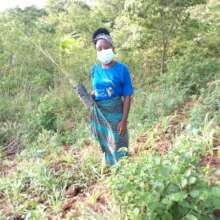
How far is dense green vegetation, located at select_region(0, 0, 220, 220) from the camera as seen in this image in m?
2.73

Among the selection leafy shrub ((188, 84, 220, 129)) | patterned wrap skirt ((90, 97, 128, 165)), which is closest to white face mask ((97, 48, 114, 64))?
patterned wrap skirt ((90, 97, 128, 165))

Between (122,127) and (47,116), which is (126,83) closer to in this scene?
(122,127)

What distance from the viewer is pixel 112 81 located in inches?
156

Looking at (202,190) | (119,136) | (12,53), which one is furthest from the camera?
(12,53)

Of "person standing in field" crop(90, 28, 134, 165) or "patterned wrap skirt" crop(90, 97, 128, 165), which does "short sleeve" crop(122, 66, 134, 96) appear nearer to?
"person standing in field" crop(90, 28, 134, 165)

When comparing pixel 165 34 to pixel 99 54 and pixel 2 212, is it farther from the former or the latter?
pixel 2 212

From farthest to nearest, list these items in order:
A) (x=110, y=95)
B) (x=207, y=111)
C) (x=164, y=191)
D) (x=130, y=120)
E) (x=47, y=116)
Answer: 1. (x=47, y=116)
2. (x=130, y=120)
3. (x=207, y=111)
4. (x=110, y=95)
5. (x=164, y=191)

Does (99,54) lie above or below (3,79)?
above

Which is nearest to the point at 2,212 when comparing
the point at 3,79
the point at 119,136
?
the point at 119,136

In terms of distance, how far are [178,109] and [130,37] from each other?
10.7 ft

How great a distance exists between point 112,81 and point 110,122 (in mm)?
409

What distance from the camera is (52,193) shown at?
159 inches

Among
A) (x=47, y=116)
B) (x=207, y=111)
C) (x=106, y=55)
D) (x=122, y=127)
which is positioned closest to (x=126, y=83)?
(x=106, y=55)

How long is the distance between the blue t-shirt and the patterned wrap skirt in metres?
0.07
